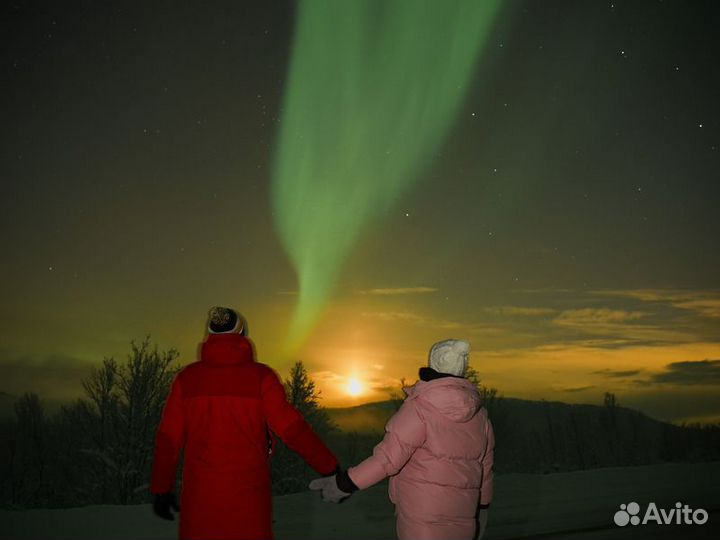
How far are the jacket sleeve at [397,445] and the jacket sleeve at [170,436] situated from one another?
Result: 1215 mm

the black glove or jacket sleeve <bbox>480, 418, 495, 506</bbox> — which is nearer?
the black glove

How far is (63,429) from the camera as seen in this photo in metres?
51.2

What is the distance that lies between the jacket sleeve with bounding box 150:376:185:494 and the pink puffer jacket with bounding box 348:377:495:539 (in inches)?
45.9

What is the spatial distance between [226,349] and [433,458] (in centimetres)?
151

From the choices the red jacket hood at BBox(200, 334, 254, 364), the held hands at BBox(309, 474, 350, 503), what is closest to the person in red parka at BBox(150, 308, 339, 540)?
the red jacket hood at BBox(200, 334, 254, 364)

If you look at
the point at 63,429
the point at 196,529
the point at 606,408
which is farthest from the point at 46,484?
the point at 196,529

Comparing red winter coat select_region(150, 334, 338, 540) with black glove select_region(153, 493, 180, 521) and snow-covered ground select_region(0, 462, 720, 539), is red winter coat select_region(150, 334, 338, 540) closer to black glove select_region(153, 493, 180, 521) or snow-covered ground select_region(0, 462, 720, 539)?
black glove select_region(153, 493, 180, 521)

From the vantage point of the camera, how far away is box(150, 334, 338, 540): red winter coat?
5.10 metres

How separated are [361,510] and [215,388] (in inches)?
249

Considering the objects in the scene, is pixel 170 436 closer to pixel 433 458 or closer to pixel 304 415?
pixel 433 458

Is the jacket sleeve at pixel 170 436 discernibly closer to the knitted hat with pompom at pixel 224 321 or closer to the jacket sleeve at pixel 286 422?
the knitted hat with pompom at pixel 224 321

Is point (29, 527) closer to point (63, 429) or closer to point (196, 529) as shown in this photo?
point (196, 529)
